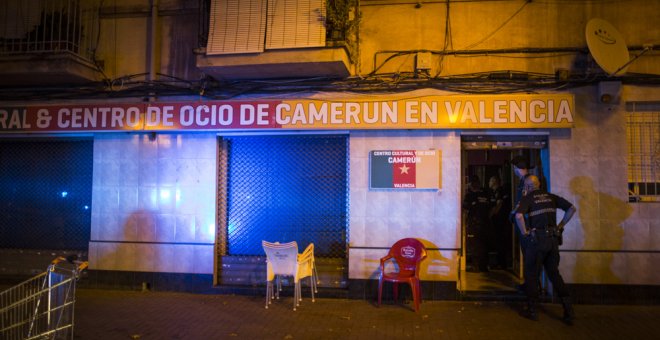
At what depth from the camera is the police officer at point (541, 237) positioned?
6668 millimetres

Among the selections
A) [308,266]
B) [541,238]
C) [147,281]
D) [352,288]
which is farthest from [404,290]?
[147,281]

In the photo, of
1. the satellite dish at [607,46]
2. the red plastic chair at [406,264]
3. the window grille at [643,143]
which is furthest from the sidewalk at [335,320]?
the satellite dish at [607,46]

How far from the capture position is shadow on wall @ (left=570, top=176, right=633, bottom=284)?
7.52 metres

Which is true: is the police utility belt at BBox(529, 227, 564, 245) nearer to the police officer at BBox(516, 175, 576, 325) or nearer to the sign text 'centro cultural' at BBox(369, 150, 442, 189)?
the police officer at BBox(516, 175, 576, 325)

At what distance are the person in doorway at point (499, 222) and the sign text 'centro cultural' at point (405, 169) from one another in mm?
2692

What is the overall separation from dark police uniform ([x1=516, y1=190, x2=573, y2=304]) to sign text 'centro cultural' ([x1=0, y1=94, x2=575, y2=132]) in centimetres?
138

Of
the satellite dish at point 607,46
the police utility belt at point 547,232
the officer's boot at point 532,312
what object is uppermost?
the satellite dish at point 607,46

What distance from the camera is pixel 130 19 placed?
29.5ft

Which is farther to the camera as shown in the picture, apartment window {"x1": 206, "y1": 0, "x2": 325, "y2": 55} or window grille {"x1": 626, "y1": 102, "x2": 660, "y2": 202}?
window grille {"x1": 626, "y1": 102, "x2": 660, "y2": 202}

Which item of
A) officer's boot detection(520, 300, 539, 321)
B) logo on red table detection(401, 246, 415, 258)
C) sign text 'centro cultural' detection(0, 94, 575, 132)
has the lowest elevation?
officer's boot detection(520, 300, 539, 321)

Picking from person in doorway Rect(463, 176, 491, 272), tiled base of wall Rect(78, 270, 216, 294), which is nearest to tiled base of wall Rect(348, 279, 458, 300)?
person in doorway Rect(463, 176, 491, 272)

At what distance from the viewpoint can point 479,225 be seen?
→ 9961mm

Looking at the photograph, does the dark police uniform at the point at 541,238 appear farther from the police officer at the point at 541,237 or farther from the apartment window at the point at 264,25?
the apartment window at the point at 264,25

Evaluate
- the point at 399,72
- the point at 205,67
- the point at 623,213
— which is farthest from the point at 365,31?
the point at 623,213
